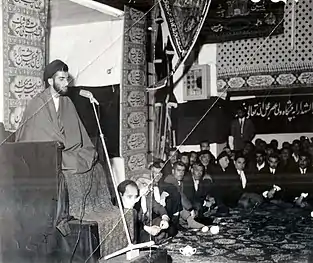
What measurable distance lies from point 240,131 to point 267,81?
0.29ft

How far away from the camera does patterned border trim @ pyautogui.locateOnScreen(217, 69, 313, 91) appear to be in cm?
82

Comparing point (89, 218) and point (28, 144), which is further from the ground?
point (28, 144)

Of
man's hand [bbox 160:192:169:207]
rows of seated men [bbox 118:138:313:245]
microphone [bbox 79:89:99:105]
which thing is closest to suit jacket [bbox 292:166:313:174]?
rows of seated men [bbox 118:138:313:245]

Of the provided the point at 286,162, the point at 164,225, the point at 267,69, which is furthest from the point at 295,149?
the point at 164,225

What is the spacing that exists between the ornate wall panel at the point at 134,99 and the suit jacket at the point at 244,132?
0.45 ft

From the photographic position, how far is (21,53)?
2.65ft

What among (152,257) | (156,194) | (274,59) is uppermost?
(274,59)

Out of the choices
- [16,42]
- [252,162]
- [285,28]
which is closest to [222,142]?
[252,162]

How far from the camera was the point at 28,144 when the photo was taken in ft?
2.66

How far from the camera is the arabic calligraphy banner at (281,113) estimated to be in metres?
0.82

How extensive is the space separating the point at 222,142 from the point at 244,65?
0.13 m

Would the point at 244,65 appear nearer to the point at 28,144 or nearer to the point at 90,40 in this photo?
the point at 90,40

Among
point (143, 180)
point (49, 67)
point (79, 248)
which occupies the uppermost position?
point (49, 67)

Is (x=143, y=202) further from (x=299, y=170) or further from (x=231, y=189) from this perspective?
(x=299, y=170)
